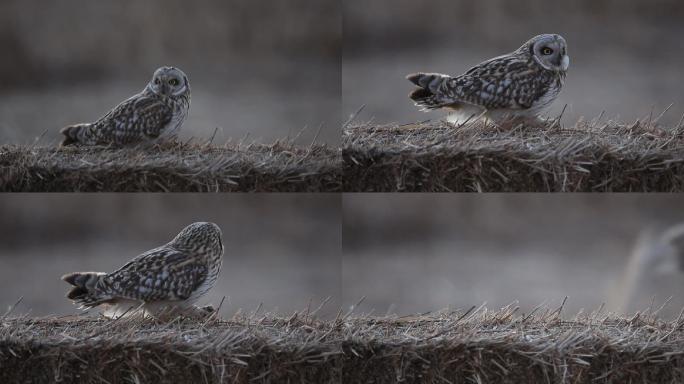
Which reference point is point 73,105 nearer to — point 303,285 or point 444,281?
point 303,285

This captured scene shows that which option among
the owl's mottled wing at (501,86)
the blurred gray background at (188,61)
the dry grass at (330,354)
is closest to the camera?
the dry grass at (330,354)

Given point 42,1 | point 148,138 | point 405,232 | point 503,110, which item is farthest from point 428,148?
point 42,1

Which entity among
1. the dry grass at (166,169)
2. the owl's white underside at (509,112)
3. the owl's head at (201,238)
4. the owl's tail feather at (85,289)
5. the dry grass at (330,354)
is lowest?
the dry grass at (330,354)

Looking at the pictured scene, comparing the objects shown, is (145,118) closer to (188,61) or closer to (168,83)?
(168,83)

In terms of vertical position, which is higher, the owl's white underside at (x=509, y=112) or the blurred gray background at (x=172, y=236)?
the owl's white underside at (x=509, y=112)

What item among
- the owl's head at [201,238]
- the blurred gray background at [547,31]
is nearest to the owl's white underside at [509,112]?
the blurred gray background at [547,31]

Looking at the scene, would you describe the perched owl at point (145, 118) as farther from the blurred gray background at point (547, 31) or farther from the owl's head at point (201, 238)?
the blurred gray background at point (547, 31)

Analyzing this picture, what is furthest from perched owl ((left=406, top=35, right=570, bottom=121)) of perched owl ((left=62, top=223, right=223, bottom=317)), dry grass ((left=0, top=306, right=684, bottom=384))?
perched owl ((left=62, top=223, right=223, bottom=317))

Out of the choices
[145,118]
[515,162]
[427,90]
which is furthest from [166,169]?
[515,162]
